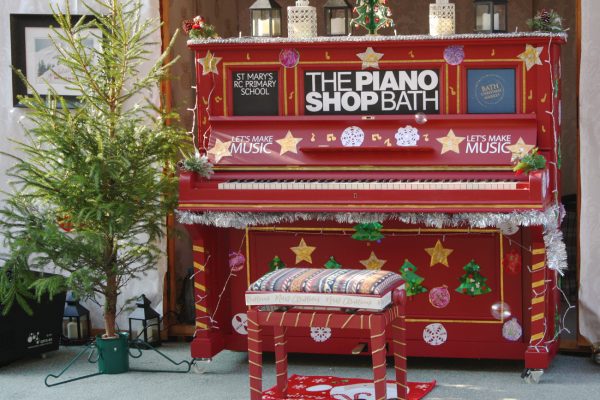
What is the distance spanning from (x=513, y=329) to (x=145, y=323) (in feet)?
6.17

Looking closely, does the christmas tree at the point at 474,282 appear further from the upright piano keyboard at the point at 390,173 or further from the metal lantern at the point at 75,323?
the metal lantern at the point at 75,323

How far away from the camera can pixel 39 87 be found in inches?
218

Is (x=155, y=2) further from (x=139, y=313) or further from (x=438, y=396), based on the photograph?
(x=438, y=396)

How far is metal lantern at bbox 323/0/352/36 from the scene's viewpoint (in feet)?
16.3

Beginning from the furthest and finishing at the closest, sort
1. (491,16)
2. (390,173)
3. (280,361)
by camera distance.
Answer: (491,16) < (390,173) < (280,361)

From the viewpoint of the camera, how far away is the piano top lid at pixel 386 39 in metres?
4.60

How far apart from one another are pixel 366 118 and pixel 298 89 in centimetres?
36

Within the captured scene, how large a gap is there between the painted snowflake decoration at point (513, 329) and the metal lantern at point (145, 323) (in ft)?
5.97

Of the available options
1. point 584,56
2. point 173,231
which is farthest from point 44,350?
point 584,56

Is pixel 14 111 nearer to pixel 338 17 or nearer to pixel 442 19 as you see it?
pixel 338 17

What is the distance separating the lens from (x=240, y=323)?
16.6ft

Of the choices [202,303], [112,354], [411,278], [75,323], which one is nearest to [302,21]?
[411,278]

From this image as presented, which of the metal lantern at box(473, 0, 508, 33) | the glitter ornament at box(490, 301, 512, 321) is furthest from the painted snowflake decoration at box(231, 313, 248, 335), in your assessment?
the metal lantern at box(473, 0, 508, 33)

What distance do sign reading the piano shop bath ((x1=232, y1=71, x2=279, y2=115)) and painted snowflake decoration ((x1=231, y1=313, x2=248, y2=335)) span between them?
987 mm
